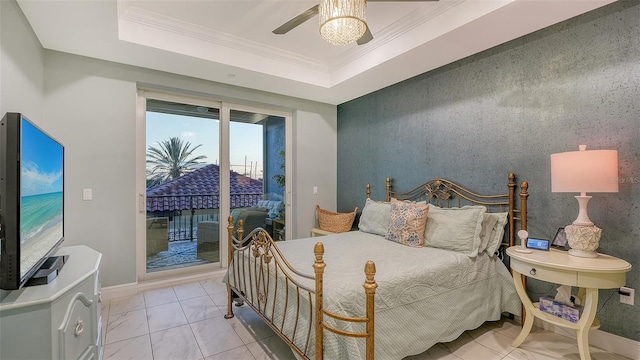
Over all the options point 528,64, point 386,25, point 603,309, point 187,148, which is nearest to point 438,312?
point 603,309

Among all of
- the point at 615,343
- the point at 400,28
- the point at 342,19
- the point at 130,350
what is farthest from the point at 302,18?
the point at 615,343

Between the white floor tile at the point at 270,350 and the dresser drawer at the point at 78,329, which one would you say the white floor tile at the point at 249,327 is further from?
the dresser drawer at the point at 78,329

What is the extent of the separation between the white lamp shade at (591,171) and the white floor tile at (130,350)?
10.5ft

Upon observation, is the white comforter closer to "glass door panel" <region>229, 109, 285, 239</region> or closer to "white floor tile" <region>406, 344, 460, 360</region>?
"white floor tile" <region>406, 344, 460, 360</region>

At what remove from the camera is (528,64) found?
2527mm

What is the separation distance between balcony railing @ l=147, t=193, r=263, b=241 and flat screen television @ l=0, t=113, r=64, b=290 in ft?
5.96

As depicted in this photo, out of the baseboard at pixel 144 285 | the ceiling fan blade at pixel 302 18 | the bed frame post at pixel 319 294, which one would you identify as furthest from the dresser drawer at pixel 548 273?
the baseboard at pixel 144 285

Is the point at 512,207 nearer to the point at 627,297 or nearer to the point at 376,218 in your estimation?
the point at 627,297

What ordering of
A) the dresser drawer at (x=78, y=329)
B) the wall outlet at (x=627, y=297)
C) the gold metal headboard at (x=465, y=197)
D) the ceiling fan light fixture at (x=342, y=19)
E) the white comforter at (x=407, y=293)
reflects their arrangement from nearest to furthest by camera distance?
the dresser drawer at (x=78, y=329) → the white comforter at (x=407, y=293) → the ceiling fan light fixture at (x=342, y=19) → the wall outlet at (x=627, y=297) → the gold metal headboard at (x=465, y=197)

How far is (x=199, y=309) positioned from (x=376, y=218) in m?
2.09

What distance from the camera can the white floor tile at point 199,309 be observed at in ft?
8.77

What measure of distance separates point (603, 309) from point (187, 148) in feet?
14.2

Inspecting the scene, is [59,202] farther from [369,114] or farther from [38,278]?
[369,114]

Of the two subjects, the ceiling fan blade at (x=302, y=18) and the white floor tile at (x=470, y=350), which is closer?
the ceiling fan blade at (x=302, y=18)
